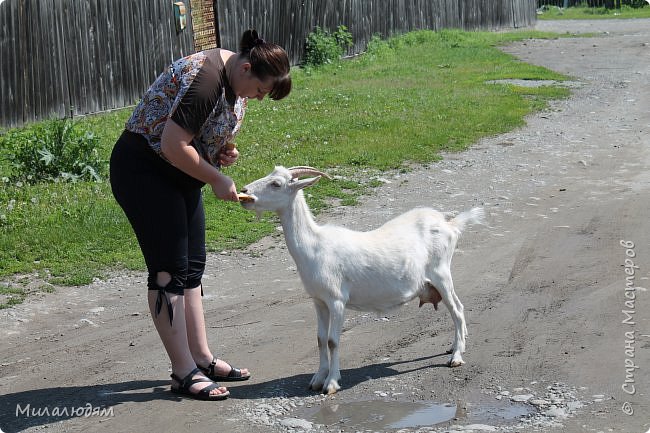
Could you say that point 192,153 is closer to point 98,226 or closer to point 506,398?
point 506,398

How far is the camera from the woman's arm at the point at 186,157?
466 cm

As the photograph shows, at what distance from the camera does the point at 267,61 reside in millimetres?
4711

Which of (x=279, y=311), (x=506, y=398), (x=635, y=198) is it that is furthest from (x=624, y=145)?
(x=506, y=398)

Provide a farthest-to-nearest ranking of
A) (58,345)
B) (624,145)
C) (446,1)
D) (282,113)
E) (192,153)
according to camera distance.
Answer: (446,1), (282,113), (624,145), (58,345), (192,153)

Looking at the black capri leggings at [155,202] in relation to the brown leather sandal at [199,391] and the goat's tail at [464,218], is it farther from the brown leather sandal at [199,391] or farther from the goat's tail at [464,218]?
the goat's tail at [464,218]

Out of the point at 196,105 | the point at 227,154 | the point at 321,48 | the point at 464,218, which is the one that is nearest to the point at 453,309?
the point at 464,218

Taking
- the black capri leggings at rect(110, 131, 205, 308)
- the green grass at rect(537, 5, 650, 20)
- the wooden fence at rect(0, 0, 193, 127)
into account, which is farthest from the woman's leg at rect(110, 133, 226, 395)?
the green grass at rect(537, 5, 650, 20)

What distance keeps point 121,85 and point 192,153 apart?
11524 millimetres

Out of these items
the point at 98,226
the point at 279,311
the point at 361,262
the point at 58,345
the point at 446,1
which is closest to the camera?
the point at 361,262

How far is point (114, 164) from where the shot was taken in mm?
4992

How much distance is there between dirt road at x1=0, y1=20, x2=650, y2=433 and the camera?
4906mm

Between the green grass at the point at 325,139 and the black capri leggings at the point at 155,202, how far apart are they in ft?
9.03

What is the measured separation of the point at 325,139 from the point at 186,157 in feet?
24.9

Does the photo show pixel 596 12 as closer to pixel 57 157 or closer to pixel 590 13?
pixel 590 13
